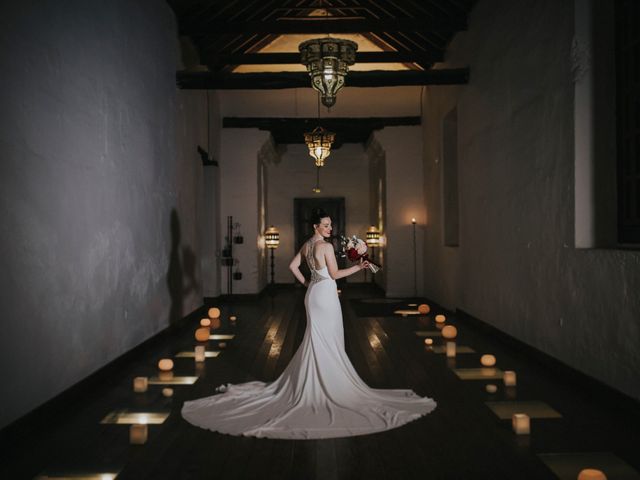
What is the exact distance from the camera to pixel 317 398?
13.5ft

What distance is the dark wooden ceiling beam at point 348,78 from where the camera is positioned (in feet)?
27.3

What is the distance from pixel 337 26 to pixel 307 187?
7.85m

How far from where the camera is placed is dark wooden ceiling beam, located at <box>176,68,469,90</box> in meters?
8.31

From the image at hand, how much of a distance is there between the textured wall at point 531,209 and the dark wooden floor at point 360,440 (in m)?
0.43

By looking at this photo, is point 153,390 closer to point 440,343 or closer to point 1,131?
point 1,131

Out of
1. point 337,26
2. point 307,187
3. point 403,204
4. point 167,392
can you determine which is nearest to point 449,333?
point 167,392

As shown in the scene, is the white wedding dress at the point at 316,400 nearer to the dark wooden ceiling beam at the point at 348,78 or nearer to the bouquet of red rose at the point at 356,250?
the bouquet of red rose at the point at 356,250

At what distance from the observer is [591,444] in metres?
3.33

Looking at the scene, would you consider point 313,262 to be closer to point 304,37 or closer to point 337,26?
point 337,26

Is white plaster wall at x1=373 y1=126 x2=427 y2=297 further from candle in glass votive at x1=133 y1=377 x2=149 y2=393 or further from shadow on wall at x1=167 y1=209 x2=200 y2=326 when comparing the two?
candle in glass votive at x1=133 y1=377 x2=149 y2=393

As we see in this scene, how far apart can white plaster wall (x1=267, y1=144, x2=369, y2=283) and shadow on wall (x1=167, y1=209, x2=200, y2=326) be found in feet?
23.4

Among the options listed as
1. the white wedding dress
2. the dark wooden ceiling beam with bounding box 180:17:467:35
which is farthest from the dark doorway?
the white wedding dress

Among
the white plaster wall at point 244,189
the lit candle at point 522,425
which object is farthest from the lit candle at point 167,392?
the white plaster wall at point 244,189

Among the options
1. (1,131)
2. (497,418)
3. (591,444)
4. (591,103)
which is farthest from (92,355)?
(591,103)
